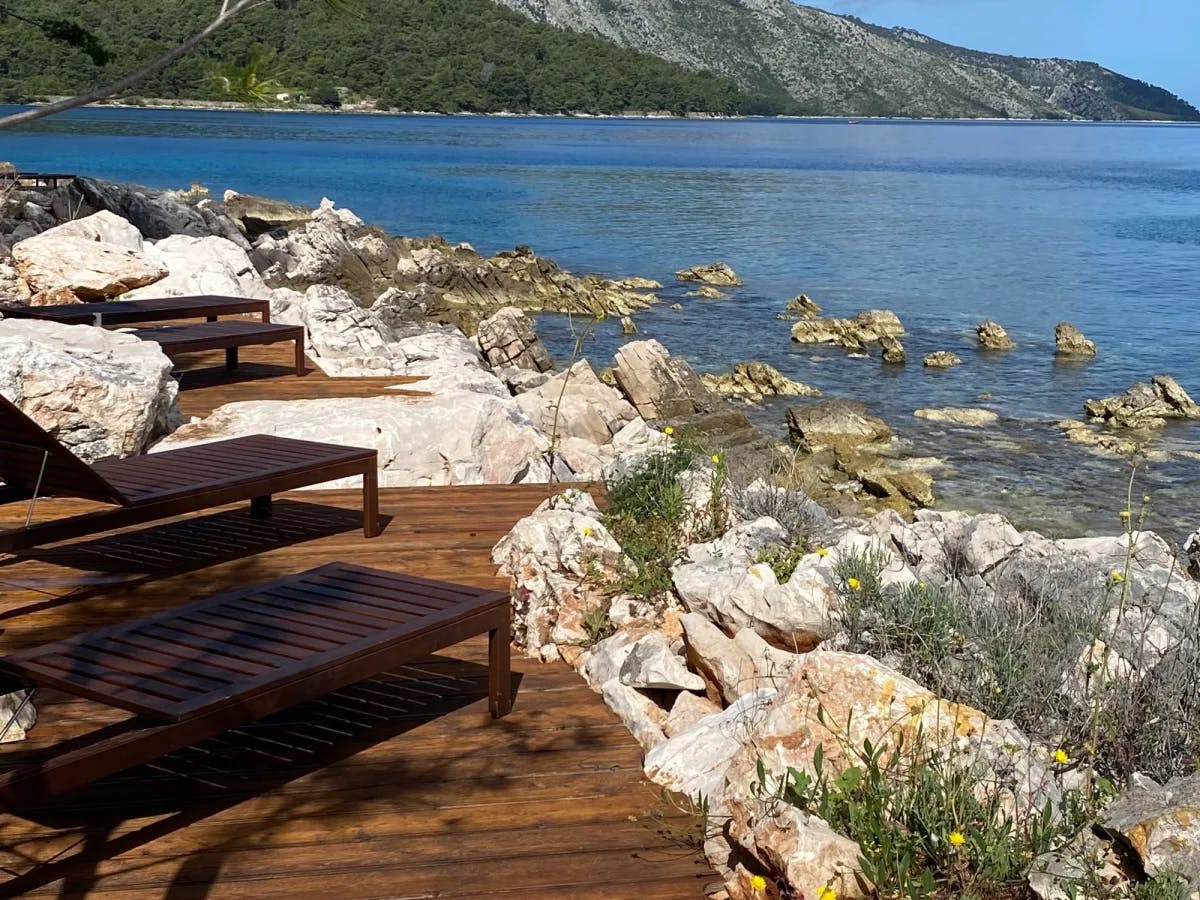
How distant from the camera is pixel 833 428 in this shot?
1689cm

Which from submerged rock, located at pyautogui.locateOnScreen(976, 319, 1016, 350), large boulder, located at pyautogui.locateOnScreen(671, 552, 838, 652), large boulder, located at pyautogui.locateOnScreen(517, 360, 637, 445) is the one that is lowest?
submerged rock, located at pyautogui.locateOnScreen(976, 319, 1016, 350)

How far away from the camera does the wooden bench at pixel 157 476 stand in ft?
16.1

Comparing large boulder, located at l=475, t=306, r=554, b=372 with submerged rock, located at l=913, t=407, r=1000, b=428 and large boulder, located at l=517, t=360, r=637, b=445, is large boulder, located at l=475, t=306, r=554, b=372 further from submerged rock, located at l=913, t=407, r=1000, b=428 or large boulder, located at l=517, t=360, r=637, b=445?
submerged rock, located at l=913, t=407, r=1000, b=428

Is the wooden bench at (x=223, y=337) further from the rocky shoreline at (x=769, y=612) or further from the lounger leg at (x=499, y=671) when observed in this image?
the lounger leg at (x=499, y=671)

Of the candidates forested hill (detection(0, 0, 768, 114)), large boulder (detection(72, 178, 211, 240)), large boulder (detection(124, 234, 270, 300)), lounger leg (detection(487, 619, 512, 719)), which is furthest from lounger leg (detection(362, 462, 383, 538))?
forested hill (detection(0, 0, 768, 114))

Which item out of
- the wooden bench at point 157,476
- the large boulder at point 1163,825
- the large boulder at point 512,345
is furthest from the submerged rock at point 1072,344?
the large boulder at point 1163,825

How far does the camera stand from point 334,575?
4.73 m

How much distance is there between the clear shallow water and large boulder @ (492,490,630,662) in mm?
2243

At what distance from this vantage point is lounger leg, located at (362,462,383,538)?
6402 millimetres

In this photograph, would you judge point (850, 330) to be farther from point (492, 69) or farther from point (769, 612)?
point (492, 69)

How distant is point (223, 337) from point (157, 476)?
12.8 ft

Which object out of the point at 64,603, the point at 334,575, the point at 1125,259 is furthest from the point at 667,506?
the point at 1125,259

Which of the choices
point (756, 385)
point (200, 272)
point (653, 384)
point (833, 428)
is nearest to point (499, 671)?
point (200, 272)

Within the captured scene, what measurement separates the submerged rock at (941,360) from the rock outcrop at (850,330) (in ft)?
5.37
